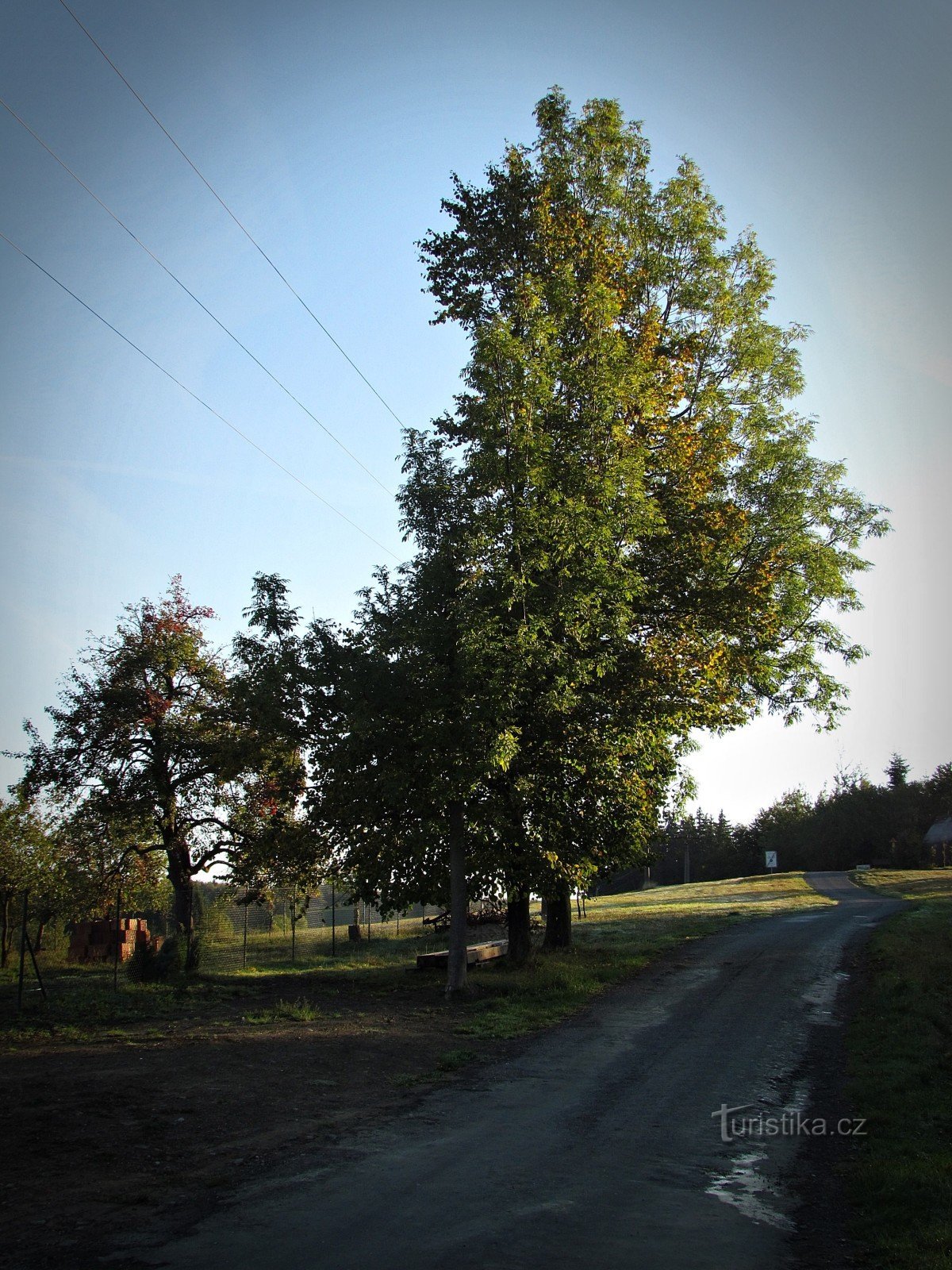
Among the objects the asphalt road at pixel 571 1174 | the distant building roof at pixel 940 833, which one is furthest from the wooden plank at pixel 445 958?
the distant building roof at pixel 940 833

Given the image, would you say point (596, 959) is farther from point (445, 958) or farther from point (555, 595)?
point (555, 595)

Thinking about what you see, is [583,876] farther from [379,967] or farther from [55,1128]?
[55,1128]

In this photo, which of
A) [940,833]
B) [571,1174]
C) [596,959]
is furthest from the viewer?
[940,833]

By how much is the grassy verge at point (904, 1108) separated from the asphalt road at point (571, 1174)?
0.62 m

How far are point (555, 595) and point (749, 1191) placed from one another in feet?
36.0

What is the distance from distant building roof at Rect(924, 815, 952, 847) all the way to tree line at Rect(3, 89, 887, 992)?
218ft

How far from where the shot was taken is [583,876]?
18594 mm

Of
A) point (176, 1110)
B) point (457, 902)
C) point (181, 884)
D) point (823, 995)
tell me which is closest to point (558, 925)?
point (457, 902)

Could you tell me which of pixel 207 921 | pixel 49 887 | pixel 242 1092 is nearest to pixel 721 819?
pixel 207 921

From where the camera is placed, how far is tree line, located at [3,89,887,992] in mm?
16734

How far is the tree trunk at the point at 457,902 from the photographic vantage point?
1769 cm

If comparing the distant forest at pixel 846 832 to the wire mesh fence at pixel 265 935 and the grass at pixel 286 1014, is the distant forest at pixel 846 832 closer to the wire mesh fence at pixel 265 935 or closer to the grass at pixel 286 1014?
the wire mesh fence at pixel 265 935

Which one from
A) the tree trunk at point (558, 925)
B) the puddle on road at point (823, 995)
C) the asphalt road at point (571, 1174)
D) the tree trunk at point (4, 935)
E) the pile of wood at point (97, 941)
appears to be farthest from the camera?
the pile of wood at point (97, 941)

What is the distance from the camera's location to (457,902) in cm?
1778
